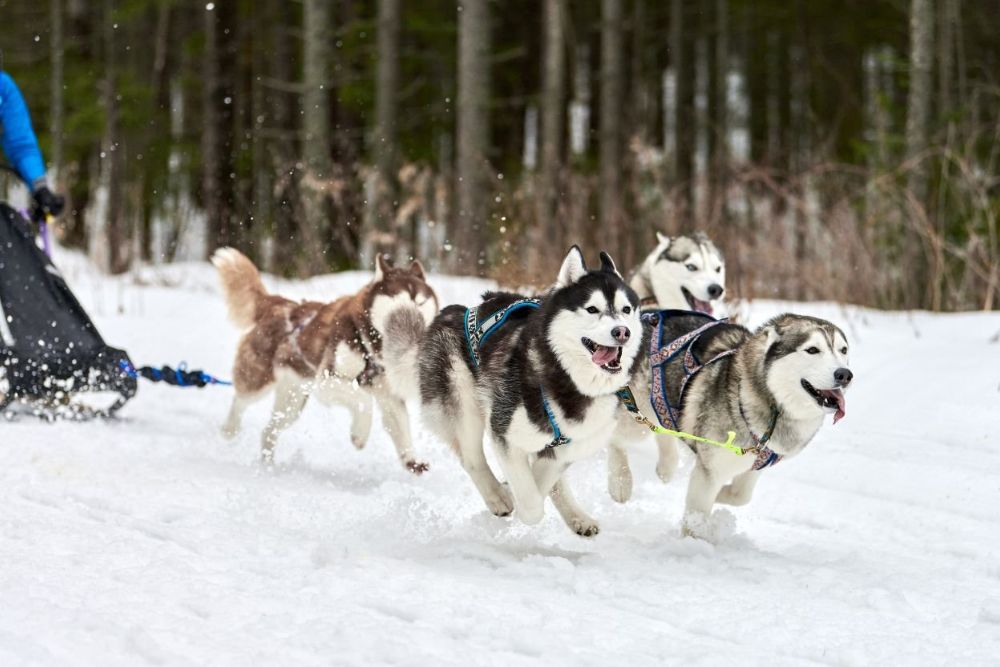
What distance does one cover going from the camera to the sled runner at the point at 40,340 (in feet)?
19.7

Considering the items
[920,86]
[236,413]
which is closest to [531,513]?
[236,413]

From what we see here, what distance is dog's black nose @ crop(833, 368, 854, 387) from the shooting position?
3.78 meters

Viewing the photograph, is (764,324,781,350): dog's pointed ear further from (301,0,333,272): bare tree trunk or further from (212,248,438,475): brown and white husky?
(301,0,333,272): bare tree trunk

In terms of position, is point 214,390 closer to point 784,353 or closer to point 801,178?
point 784,353

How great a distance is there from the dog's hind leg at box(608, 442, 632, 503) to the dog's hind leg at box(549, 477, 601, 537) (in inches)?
22.7

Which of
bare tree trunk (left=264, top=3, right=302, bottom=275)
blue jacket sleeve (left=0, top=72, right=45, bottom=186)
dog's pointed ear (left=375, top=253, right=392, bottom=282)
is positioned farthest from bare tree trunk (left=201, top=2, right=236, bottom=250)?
dog's pointed ear (left=375, top=253, right=392, bottom=282)

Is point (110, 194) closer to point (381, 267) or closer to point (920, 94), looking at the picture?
point (920, 94)

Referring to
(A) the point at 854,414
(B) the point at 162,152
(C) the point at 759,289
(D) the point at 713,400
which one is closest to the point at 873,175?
(C) the point at 759,289

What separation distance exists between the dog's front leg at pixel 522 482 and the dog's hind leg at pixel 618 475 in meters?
0.90

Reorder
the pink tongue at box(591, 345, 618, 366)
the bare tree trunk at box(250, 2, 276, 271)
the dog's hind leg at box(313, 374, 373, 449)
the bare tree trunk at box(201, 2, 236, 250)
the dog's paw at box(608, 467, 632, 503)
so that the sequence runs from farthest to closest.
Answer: the bare tree trunk at box(201, 2, 236, 250), the bare tree trunk at box(250, 2, 276, 271), the dog's hind leg at box(313, 374, 373, 449), the dog's paw at box(608, 467, 632, 503), the pink tongue at box(591, 345, 618, 366)

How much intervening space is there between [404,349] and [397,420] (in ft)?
2.71

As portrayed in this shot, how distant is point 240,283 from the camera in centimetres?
600

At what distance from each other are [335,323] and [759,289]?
20.1 feet

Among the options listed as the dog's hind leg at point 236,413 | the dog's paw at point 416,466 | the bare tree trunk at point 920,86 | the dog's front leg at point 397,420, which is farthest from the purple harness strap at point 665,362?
the bare tree trunk at point 920,86
